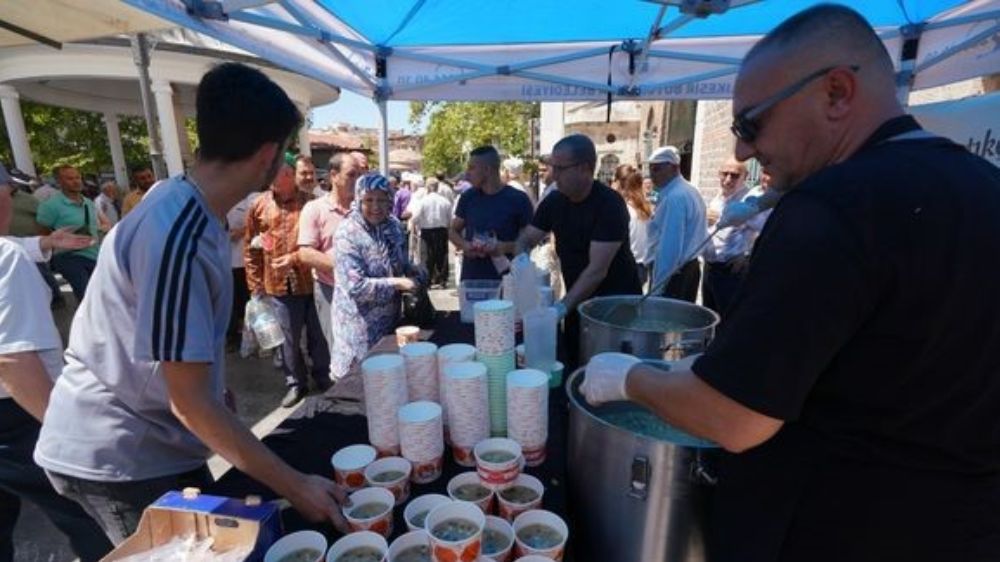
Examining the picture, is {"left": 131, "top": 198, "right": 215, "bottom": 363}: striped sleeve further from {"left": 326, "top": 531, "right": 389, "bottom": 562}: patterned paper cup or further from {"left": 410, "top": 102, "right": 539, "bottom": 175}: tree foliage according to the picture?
{"left": 410, "top": 102, "right": 539, "bottom": 175}: tree foliage

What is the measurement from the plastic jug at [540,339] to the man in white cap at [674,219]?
226 centimetres

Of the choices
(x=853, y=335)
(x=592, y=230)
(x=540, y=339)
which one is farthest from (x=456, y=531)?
(x=592, y=230)

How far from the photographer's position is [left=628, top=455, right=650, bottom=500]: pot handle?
1.10 metres

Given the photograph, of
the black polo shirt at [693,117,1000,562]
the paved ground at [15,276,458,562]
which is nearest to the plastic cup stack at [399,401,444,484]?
the black polo shirt at [693,117,1000,562]

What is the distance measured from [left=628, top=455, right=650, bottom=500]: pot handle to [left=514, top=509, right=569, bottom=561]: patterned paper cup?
20 cm

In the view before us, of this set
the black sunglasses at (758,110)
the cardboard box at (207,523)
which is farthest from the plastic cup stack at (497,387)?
the black sunglasses at (758,110)

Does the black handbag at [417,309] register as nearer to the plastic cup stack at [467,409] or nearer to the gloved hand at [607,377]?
the plastic cup stack at [467,409]

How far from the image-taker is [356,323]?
8.49 ft

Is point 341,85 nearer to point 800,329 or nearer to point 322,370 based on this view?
point 322,370

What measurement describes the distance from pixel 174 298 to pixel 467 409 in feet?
2.35

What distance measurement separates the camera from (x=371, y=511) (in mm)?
1069

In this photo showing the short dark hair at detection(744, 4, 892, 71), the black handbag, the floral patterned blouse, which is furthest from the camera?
the black handbag

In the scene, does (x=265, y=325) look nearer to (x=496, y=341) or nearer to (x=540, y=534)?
(x=496, y=341)

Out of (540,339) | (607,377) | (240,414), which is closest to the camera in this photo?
(607,377)
